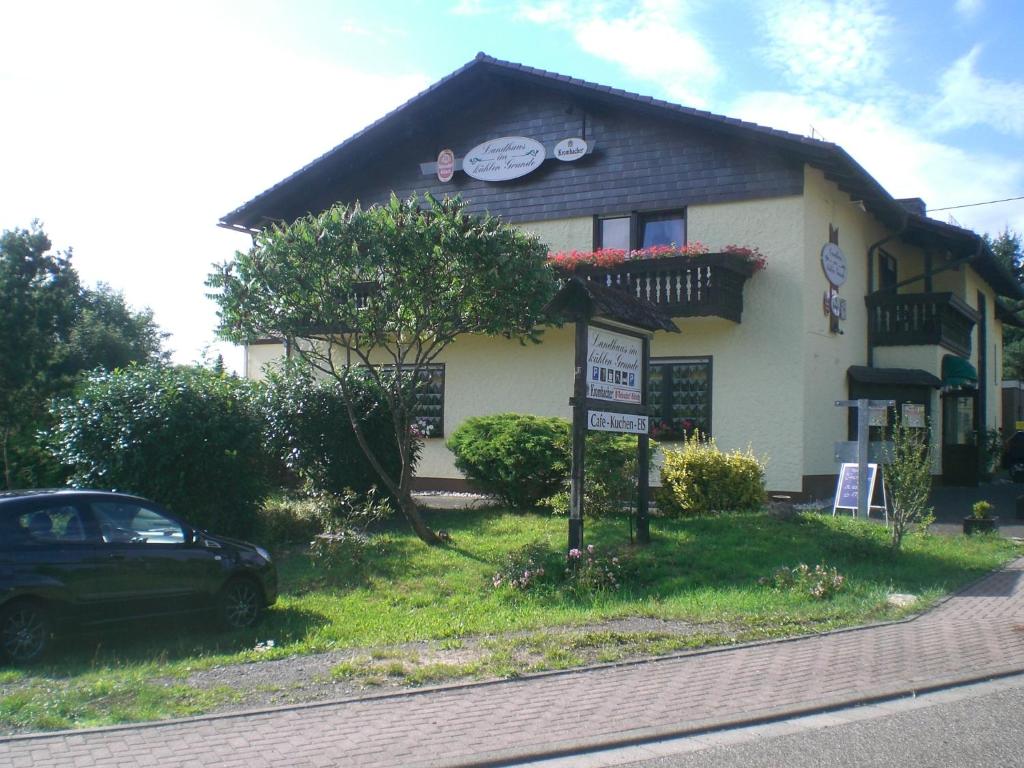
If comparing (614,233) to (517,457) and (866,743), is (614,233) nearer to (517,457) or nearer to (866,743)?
(517,457)

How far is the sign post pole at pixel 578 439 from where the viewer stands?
10938mm

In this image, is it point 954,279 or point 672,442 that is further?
point 954,279

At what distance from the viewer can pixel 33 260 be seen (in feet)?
95.0

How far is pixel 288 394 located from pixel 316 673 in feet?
27.9

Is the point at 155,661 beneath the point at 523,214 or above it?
beneath

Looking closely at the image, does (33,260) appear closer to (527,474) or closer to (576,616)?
(527,474)

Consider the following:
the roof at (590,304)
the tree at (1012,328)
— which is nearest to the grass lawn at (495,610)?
the roof at (590,304)

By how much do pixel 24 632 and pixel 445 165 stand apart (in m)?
14.5

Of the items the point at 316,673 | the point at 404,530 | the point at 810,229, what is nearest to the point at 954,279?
the point at 810,229

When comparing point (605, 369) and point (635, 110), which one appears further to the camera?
point (635, 110)

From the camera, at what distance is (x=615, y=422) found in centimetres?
1178

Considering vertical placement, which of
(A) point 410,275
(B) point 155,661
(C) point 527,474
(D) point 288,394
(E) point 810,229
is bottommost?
(B) point 155,661

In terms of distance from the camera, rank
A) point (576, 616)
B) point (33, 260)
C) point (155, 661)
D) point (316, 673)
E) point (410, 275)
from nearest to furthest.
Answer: point (316, 673), point (155, 661), point (576, 616), point (410, 275), point (33, 260)

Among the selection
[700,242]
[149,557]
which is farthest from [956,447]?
[149,557]
